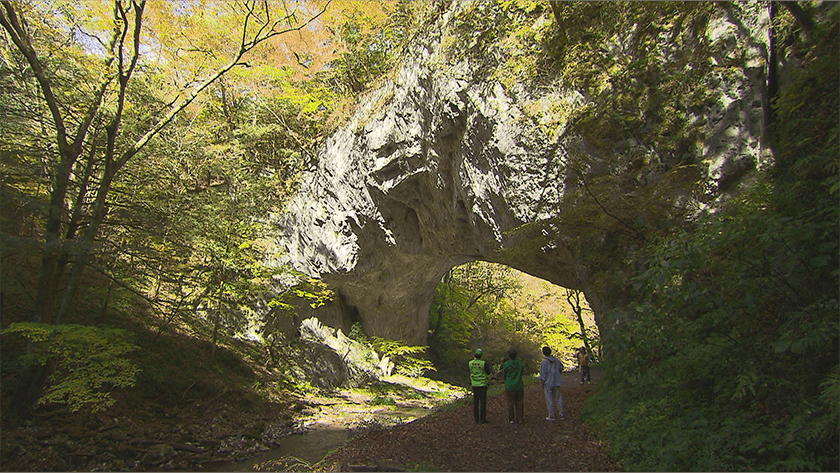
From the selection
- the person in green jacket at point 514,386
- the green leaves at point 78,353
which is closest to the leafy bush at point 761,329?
the person in green jacket at point 514,386

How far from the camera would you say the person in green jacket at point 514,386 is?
6.27 meters

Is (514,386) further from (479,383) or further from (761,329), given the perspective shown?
(761,329)

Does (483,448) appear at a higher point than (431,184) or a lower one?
lower

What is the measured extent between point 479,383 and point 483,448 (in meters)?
1.44

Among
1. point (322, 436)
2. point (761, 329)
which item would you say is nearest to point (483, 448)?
point (761, 329)

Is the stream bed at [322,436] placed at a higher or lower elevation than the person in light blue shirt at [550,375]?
lower

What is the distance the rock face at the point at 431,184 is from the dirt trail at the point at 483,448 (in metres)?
2.82

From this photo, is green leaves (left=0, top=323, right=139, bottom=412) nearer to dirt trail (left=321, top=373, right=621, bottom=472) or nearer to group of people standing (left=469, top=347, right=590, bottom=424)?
dirt trail (left=321, top=373, right=621, bottom=472)

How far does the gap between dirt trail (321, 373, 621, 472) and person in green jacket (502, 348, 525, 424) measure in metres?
0.18

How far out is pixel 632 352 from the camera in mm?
5008

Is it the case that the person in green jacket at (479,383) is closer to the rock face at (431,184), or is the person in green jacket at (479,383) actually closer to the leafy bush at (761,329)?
the rock face at (431,184)

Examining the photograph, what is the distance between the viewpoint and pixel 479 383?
655cm

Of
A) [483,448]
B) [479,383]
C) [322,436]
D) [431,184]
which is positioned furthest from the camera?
[431,184]

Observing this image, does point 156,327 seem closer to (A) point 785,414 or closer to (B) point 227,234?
(B) point 227,234
